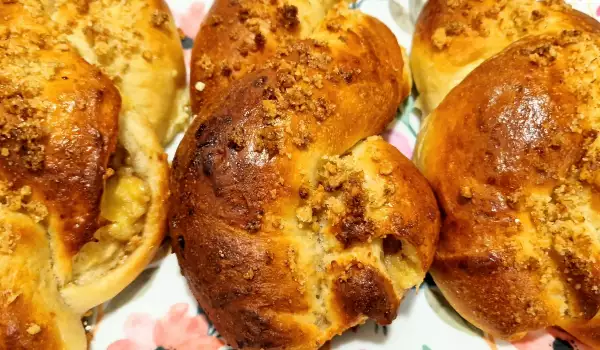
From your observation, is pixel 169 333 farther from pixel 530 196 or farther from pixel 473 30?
pixel 473 30

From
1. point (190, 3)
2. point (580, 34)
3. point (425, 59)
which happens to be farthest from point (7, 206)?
point (580, 34)

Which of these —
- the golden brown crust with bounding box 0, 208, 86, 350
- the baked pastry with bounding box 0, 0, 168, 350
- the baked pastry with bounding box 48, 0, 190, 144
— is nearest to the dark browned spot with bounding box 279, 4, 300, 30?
the baked pastry with bounding box 48, 0, 190, 144

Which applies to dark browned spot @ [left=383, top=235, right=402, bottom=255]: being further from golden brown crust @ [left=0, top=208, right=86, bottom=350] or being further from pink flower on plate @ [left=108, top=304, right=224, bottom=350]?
golden brown crust @ [left=0, top=208, right=86, bottom=350]

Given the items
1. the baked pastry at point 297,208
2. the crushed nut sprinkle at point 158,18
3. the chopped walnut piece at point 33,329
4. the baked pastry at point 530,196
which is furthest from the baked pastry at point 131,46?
the baked pastry at point 530,196

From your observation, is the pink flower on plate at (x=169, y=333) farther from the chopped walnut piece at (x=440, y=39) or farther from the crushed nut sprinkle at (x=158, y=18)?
the chopped walnut piece at (x=440, y=39)

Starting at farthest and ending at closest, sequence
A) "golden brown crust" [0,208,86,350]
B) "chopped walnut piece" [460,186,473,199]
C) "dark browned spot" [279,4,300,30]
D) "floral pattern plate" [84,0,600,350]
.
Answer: "dark browned spot" [279,4,300,30] < "floral pattern plate" [84,0,600,350] < "chopped walnut piece" [460,186,473,199] < "golden brown crust" [0,208,86,350]

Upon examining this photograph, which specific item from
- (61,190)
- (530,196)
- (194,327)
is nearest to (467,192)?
(530,196)

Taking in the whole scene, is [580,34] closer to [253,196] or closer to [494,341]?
[494,341]
